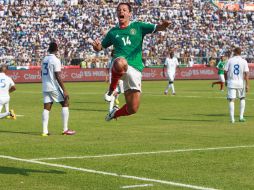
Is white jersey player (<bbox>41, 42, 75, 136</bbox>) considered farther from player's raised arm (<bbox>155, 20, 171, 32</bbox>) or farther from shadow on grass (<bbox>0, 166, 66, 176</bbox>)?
shadow on grass (<bbox>0, 166, 66, 176</bbox>)

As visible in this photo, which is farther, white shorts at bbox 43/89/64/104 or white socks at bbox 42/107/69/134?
white shorts at bbox 43/89/64/104

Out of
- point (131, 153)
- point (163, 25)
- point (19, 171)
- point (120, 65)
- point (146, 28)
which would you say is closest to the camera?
point (19, 171)

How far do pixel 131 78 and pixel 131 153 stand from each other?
69.0 inches

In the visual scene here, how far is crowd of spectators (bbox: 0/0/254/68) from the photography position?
58906mm

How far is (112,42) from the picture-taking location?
12.1 meters

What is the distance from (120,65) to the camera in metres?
11.3

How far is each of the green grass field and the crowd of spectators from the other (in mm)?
36379

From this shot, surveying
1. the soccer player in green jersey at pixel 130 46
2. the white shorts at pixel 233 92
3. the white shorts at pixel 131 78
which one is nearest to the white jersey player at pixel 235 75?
the white shorts at pixel 233 92

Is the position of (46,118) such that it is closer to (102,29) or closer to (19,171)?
(19,171)

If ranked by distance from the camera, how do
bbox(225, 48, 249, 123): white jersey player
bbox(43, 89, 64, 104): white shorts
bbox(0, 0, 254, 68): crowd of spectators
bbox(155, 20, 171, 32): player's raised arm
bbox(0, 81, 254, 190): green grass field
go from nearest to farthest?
bbox(0, 81, 254, 190): green grass field
bbox(155, 20, 171, 32): player's raised arm
bbox(43, 89, 64, 104): white shorts
bbox(225, 48, 249, 123): white jersey player
bbox(0, 0, 254, 68): crowd of spectators

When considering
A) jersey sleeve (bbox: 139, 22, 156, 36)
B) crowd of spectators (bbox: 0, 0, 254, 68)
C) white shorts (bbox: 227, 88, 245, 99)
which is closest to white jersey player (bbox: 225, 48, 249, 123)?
white shorts (bbox: 227, 88, 245, 99)

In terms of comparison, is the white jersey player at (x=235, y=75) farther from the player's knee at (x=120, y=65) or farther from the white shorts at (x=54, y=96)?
the player's knee at (x=120, y=65)

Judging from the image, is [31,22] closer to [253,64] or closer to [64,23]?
[64,23]

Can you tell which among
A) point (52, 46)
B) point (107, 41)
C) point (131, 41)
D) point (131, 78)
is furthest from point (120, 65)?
point (52, 46)
